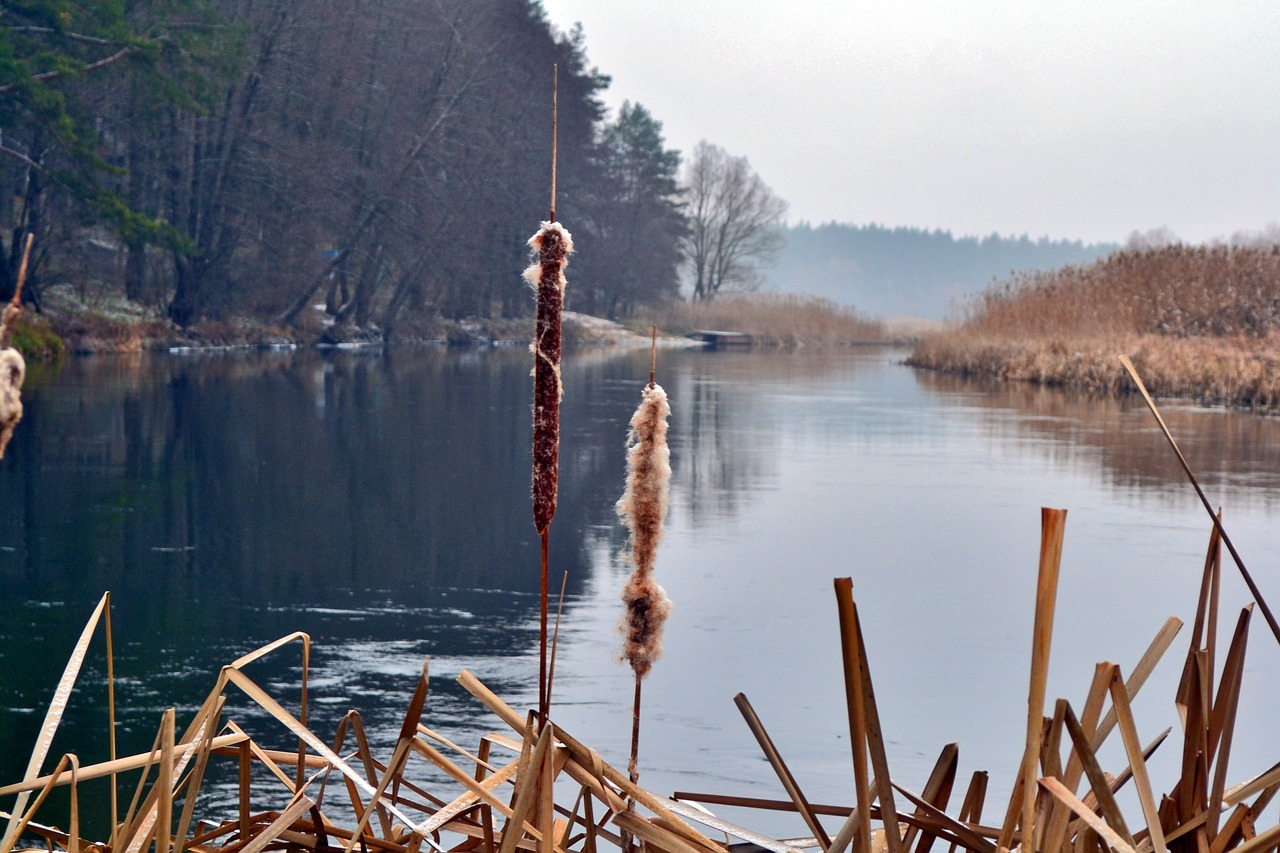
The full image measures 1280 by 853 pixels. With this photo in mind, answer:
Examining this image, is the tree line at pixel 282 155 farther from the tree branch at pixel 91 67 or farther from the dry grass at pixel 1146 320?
the dry grass at pixel 1146 320

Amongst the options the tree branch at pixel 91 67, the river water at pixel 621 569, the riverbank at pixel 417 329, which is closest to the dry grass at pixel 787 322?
the riverbank at pixel 417 329

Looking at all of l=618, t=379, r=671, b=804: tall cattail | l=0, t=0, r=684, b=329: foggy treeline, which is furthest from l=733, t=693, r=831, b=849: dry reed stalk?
l=0, t=0, r=684, b=329: foggy treeline

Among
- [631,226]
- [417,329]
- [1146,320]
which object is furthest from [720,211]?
[1146,320]

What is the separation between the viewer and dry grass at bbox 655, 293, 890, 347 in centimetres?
5881

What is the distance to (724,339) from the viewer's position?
191ft

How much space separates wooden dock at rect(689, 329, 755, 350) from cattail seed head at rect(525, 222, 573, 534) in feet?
177

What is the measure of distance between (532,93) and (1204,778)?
5644 centimetres

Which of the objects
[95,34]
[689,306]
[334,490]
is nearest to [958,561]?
[334,490]

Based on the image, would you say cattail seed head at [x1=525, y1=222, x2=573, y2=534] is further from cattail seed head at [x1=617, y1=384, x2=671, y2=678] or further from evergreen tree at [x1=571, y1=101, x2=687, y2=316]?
evergreen tree at [x1=571, y1=101, x2=687, y2=316]

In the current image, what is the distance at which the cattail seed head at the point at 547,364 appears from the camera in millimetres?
1558

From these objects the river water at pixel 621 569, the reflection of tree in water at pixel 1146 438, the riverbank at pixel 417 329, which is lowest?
the river water at pixel 621 569

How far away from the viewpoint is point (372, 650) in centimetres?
615

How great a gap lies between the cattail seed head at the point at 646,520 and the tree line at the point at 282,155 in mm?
22057

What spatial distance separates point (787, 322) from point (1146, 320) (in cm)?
3265
